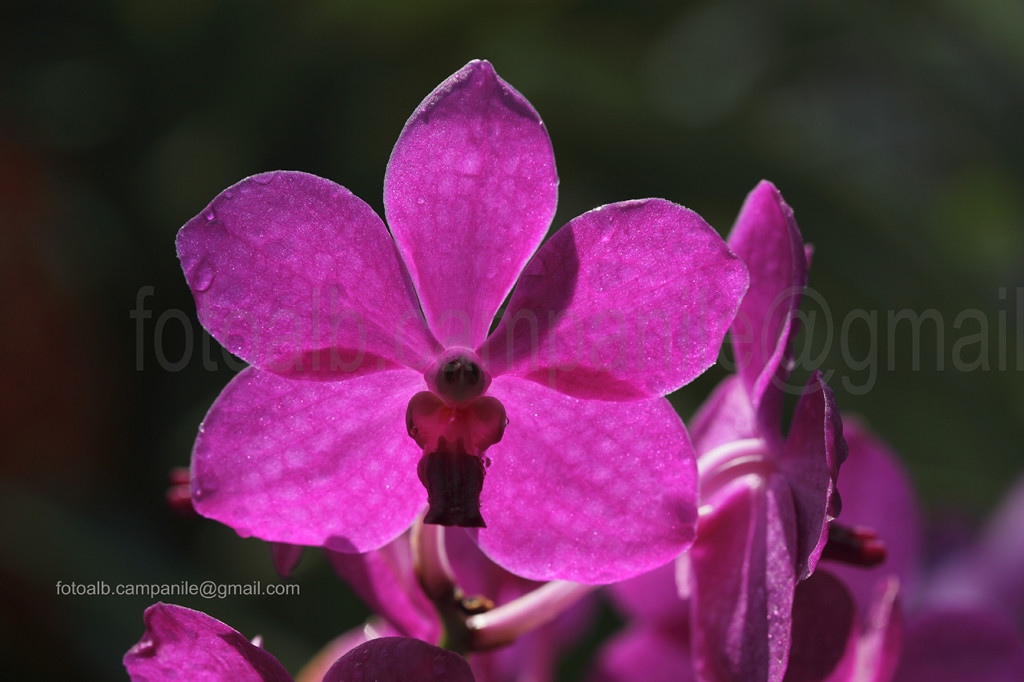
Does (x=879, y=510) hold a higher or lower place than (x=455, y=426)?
lower

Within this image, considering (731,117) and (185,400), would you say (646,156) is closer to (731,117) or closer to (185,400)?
Answer: (731,117)

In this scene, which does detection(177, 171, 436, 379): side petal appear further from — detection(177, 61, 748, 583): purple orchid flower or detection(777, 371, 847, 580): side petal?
detection(777, 371, 847, 580): side petal

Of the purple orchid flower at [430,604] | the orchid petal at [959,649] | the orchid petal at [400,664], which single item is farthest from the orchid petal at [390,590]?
the orchid petal at [959,649]

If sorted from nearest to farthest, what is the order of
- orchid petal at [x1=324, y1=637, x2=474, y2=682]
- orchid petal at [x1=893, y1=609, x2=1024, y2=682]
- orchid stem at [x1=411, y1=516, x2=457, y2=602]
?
orchid petal at [x1=324, y1=637, x2=474, y2=682] < orchid stem at [x1=411, y1=516, x2=457, y2=602] < orchid petal at [x1=893, y1=609, x2=1024, y2=682]

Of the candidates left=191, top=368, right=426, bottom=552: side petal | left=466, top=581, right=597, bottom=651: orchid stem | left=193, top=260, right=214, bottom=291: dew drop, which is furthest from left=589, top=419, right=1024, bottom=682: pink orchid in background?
left=193, top=260, right=214, bottom=291: dew drop

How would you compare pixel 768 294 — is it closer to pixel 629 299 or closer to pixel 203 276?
pixel 629 299

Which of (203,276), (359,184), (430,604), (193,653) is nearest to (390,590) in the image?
(430,604)
